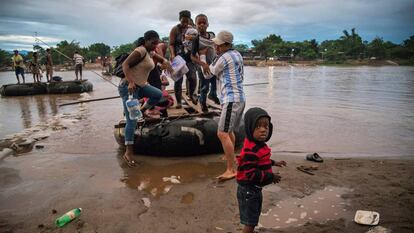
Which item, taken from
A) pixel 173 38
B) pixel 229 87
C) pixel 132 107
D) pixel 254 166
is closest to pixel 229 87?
pixel 229 87

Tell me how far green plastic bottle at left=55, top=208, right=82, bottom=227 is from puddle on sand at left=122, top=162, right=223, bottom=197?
3.13 ft

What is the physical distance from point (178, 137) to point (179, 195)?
1.65 meters

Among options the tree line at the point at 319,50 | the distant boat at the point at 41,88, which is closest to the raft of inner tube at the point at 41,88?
the distant boat at the point at 41,88

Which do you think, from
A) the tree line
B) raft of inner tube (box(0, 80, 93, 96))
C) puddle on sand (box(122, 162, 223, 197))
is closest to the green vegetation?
the tree line

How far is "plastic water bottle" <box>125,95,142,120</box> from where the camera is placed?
16.5 feet

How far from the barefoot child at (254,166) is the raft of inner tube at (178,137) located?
2.77 metres

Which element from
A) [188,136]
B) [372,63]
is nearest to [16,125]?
[188,136]

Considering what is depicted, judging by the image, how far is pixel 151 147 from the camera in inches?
224

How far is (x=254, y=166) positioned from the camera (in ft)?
8.88

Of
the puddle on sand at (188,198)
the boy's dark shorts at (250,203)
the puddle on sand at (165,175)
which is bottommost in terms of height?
the puddle on sand at (188,198)

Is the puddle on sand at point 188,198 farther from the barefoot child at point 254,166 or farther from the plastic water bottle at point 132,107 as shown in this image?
the plastic water bottle at point 132,107

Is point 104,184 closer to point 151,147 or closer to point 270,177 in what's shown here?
point 151,147

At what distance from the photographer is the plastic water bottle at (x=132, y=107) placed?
5039mm

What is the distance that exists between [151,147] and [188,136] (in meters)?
0.73
